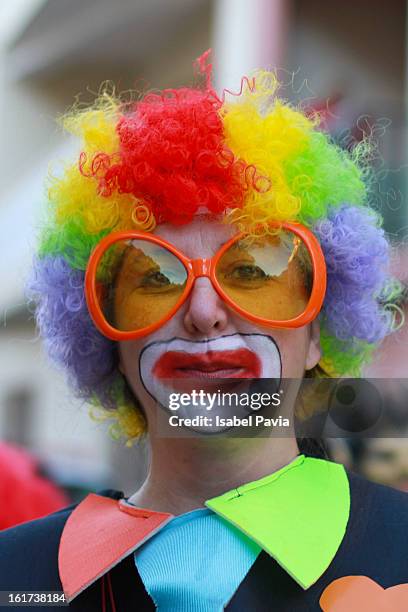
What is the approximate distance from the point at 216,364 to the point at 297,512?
0.60ft

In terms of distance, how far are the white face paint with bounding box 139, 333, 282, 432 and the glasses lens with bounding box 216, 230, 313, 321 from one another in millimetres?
38

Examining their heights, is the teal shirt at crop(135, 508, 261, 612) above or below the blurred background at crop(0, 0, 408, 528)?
below

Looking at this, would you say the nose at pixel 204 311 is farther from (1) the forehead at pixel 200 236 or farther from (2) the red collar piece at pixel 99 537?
(2) the red collar piece at pixel 99 537

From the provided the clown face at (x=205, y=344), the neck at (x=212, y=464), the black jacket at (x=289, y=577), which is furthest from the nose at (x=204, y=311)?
the black jacket at (x=289, y=577)

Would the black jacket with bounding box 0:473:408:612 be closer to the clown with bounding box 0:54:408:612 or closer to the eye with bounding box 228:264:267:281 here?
the clown with bounding box 0:54:408:612

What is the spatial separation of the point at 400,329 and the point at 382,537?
0.27m

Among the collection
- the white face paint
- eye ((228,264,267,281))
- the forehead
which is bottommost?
the white face paint

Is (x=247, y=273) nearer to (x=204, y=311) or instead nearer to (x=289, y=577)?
(x=204, y=311)

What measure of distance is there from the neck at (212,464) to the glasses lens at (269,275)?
0.15 meters

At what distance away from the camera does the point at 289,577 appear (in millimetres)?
943

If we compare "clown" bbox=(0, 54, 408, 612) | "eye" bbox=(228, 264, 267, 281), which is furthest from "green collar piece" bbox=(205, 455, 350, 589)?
"eye" bbox=(228, 264, 267, 281)

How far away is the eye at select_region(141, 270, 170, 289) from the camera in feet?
3.43

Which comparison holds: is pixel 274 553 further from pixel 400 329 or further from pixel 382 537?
pixel 400 329

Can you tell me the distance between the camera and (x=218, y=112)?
3.62 ft
